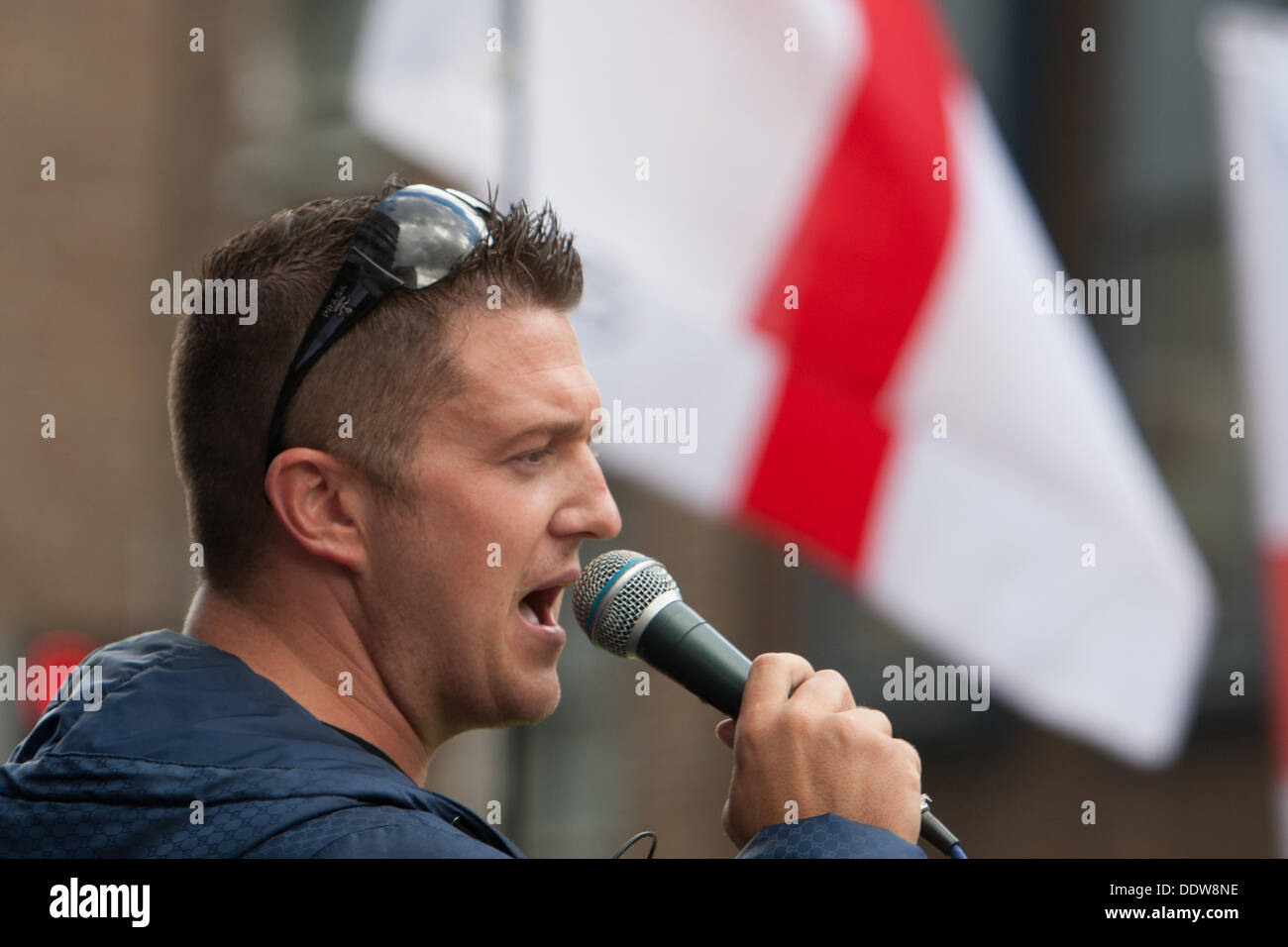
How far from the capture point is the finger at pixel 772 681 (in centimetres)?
203

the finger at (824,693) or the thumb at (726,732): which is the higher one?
the finger at (824,693)

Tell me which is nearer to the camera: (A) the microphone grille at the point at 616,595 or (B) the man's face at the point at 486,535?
(B) the man's face at the point at 486,535

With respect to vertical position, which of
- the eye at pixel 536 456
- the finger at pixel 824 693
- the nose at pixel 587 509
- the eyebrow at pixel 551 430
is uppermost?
the eyebrow at pixel 551 430

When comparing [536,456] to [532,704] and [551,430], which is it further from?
[532,704]

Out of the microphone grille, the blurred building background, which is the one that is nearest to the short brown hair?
the microphone grille

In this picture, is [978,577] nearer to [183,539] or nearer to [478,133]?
[478,133]

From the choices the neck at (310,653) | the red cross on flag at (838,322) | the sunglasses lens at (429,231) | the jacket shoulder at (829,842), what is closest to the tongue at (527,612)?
the neck at (310,653)

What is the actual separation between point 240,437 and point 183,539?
10.2m

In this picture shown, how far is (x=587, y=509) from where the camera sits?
246cm

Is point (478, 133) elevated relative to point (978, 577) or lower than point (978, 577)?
elevated

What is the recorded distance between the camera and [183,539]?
1209cm

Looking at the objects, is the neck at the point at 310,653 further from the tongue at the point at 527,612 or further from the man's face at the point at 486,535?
the tongue at the point at 527,612

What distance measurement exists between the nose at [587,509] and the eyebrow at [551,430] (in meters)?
0.05
